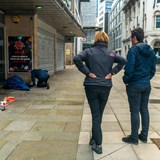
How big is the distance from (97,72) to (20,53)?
35.3 ft

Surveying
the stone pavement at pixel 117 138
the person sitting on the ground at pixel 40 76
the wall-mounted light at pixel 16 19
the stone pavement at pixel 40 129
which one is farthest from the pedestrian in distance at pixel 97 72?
the wall-mounted light at pixel 16 19

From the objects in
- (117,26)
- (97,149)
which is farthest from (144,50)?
(117,26)

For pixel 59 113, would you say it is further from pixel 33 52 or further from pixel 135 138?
pixel 33 52

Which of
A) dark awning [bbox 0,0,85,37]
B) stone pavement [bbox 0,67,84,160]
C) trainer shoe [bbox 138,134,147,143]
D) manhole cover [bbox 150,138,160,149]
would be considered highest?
dark awning [bbox 0,0,85,37]

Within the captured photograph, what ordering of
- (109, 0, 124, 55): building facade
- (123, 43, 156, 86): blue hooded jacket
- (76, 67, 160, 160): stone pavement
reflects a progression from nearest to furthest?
(76, 67, 160, 160): stone pavement, (123, 43, 156, 86): blue hooded jacket, (109, 0, 124, 55): building facade

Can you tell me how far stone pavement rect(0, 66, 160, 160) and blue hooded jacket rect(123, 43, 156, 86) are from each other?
3.43 ft

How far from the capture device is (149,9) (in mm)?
53938

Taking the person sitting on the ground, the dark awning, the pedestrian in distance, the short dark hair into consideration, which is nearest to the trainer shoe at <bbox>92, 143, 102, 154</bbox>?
the pedestrian in distance

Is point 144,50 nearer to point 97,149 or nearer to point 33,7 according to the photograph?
point 97,149

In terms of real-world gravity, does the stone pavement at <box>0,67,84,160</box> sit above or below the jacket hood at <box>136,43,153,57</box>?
below

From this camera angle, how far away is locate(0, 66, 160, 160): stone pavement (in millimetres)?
4895

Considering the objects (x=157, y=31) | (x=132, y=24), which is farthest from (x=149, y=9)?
(x=132, y=24)

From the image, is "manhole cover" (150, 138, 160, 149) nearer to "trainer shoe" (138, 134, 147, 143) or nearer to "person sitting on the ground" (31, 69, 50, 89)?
"trainer shoe" (138, 134, 147, 143)

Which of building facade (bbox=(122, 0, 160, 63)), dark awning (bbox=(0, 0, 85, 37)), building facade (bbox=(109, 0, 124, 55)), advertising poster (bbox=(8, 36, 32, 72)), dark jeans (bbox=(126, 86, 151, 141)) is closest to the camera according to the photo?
dark jeans (bbox=(126, 86, 151, 141))
